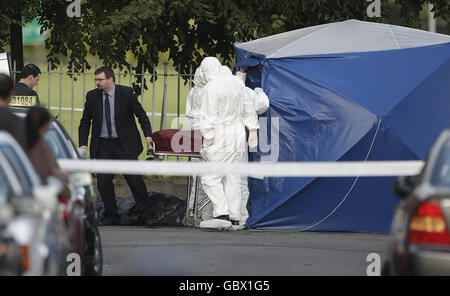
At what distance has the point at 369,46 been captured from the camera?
15.1 meters

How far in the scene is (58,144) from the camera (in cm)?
973

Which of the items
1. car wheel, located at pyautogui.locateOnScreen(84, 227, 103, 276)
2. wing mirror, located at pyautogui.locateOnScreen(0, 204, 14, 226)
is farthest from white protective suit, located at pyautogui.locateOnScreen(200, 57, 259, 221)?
wing mirror, located at pyautogui.locateOnScreen(0, 204, 14, 226)

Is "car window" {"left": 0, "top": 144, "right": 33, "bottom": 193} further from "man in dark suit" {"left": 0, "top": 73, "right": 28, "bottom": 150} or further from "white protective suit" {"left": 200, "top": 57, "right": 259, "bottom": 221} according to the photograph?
"white protective suit" {"left": 200, "top": 57, "right": 259, "bottom": 221}

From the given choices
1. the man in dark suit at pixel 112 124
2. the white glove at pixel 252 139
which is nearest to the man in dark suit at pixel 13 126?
the white glove at pixel 252 139

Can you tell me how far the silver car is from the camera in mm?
6582

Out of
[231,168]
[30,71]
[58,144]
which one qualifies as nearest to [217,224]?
[30,71]

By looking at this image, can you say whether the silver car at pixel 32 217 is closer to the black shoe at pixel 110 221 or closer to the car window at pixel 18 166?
the car window at pixel 18 166

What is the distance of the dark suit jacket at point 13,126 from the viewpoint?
27.4 feet

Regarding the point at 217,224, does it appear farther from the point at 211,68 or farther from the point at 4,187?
the point at 4,187

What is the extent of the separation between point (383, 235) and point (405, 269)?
7.54m

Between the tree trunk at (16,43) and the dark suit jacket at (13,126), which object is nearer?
the dark suit jacket at (13,126)

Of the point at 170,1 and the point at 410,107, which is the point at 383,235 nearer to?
the point at 410,107

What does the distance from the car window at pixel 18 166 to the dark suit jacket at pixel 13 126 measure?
3.34 ft

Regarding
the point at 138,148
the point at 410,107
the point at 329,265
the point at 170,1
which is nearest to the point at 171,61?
the point at 170,1
